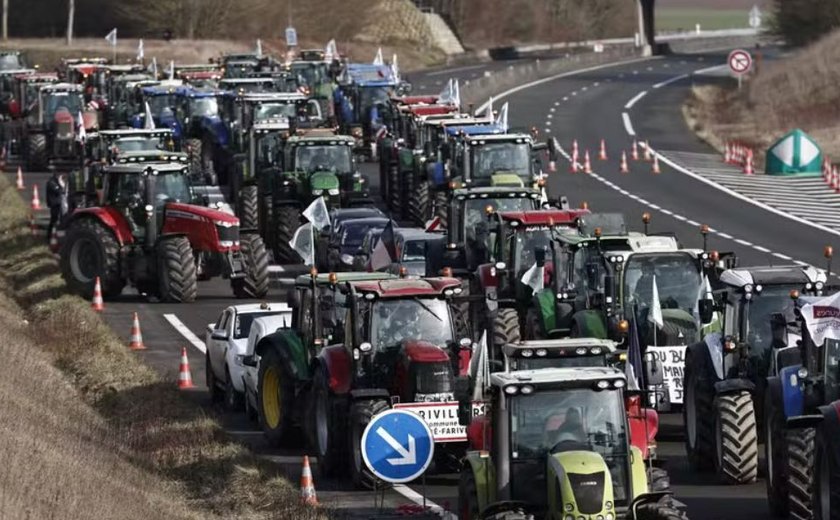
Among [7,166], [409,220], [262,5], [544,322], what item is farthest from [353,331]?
[262,5]

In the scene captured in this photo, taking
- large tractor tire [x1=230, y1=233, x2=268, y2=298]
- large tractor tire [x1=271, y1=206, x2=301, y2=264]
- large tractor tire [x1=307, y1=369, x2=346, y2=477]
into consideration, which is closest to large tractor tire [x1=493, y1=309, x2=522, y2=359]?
large tractor tire [x1=307, y1=369, x2=346, y2=477]

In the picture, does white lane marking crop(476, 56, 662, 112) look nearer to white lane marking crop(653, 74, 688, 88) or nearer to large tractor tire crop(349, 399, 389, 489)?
white lane marking crop(653, 74, 688, 88)

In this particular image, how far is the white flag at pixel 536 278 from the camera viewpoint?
96.9 ft

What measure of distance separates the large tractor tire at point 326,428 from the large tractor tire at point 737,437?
13.1 ft

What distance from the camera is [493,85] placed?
94500 mm

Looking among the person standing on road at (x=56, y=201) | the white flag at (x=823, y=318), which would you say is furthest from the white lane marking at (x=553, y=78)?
the white flag at (x=823, y=318)

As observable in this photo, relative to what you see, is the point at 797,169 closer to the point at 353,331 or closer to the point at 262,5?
the point at 353,331

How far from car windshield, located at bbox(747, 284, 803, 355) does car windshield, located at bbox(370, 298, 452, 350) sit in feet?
10.3

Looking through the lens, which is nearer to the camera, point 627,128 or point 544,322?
point 544,322

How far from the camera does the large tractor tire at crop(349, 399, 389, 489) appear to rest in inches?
860

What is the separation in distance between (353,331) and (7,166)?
151 ft

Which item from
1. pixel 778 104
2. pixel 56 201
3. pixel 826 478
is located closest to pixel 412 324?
pixel 826 478

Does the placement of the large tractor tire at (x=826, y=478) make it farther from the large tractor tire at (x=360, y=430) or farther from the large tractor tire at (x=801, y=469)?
the large tractor tire at (x=360, y=430)

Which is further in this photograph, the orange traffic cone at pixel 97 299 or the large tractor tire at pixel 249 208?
the large tractor tire at pixel 249 208
